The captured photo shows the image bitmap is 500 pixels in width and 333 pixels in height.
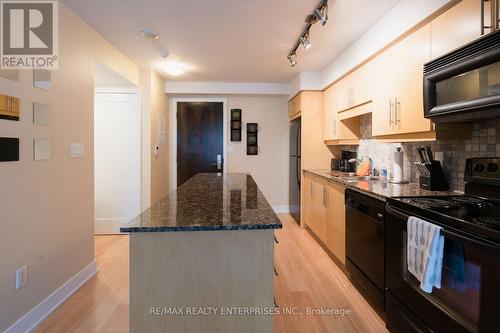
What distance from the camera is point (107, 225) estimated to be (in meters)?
4.16

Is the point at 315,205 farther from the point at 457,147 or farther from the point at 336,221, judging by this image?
the point at 457,147

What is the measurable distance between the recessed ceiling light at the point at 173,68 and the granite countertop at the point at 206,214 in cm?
263

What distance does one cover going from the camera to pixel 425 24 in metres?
2.05

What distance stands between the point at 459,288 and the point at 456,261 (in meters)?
0.12

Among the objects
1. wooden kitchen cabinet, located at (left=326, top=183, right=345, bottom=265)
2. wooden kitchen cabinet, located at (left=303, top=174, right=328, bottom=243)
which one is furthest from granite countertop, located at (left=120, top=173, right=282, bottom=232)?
wooden kitchen cabinet, located at (left=303, top=174, right=328, bottom=243)

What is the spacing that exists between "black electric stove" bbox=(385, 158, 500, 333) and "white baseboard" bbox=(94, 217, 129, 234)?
3.57 m

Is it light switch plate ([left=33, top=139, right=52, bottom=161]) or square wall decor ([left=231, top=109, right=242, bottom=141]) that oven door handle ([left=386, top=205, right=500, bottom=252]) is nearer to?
light switch plate ([left=33, top=139, right=52, bottom=161])

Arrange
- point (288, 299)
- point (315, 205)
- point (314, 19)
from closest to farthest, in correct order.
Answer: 1. point (288, 299)
2. point (314, 19)
3. point (315, 205)

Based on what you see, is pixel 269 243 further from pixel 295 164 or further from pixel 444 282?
pixel 295 164

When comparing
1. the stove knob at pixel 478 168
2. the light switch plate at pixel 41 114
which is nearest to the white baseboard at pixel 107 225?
the light switch plate at pixel 41 114

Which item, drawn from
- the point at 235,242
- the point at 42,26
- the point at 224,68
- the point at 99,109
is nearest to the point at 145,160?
the point at 99,109

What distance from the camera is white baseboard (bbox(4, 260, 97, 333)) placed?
1.89 m

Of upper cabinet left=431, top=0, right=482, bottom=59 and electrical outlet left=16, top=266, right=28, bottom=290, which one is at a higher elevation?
upper cabinet left=431, top=0, right=482, bottom=59

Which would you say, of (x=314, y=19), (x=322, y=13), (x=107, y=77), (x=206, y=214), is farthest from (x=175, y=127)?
(x=206, y=214)
